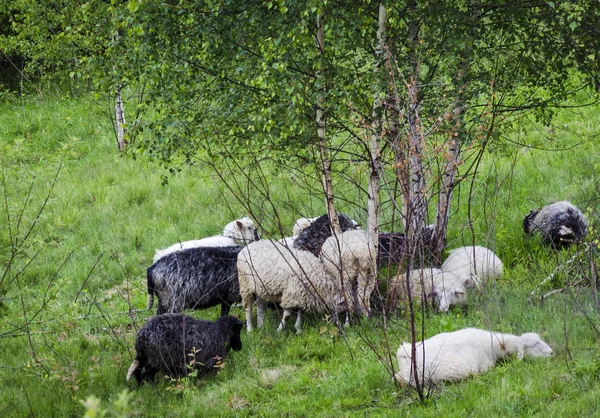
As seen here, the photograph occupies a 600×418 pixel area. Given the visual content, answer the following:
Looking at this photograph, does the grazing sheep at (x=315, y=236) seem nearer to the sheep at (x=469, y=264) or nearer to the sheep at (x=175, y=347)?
the sheep at (x=469, y=264)

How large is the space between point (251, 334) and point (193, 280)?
993 mm

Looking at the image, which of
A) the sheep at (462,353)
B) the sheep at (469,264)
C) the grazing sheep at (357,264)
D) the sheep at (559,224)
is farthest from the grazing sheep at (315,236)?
the sheep at (462,353)

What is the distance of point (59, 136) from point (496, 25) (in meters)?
11.5

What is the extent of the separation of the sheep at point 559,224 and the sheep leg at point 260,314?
395 cm

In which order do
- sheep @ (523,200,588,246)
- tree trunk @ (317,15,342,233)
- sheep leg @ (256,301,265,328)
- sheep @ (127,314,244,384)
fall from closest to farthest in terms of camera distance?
sheep @ (127,314,244,384) < tree trunk @ (317,15,342,233) < sheep leg @ (256,301,265,328) < sheep @ (523,200,588,246)

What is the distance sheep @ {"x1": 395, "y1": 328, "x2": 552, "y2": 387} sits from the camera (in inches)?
251

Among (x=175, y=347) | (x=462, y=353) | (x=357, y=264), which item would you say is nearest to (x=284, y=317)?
(x=357, y=264)

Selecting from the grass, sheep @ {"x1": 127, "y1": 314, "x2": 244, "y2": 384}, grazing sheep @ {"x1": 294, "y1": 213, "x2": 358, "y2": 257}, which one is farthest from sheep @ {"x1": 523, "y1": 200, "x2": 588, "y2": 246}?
sheep @ {"x1": 127, "y1": 314, "x2": 244, "y2": 384}

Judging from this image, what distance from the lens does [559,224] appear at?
10195 millimetres

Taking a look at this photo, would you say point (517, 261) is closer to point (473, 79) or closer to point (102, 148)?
point (473, 79)

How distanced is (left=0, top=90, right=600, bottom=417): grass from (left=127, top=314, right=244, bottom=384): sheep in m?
0.16

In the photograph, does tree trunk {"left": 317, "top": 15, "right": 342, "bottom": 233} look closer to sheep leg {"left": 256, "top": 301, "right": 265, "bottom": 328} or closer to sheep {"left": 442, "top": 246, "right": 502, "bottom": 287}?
sheep leg {"left": 256, "top": 301, "right": 265, "bottom": 328}

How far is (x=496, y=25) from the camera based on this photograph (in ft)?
31.7

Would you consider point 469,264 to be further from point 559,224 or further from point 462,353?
point 462,353
